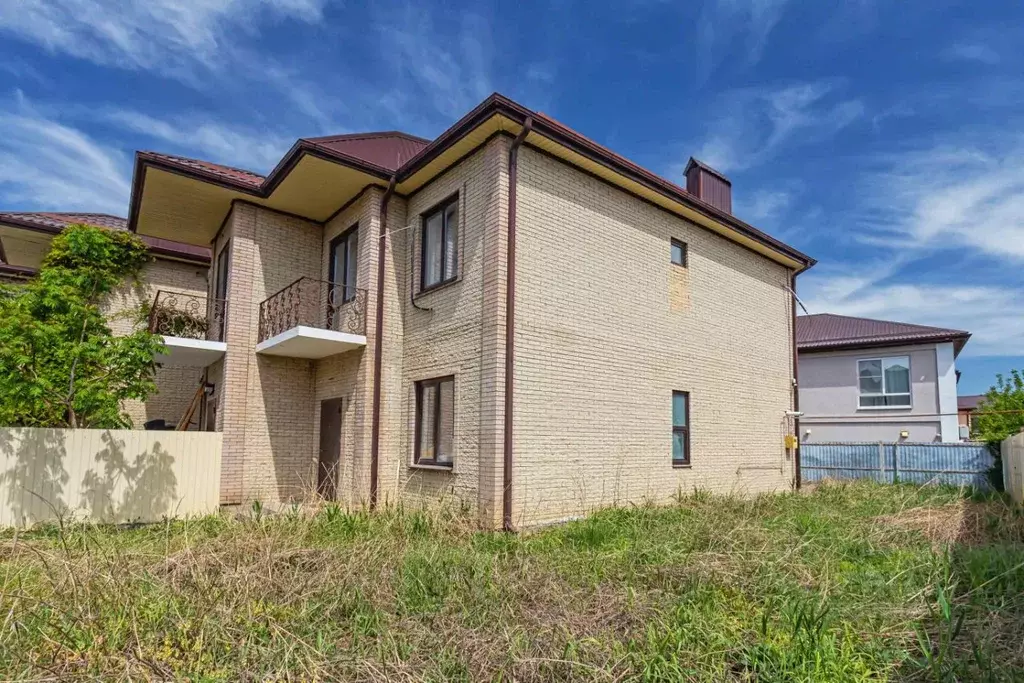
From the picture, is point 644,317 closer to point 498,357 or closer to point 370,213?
point 498,357

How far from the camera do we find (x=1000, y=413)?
56.6ft

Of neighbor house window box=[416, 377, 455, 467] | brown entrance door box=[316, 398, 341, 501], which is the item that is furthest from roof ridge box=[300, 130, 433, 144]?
brown entrance door box=[316, 398, 341, 501]

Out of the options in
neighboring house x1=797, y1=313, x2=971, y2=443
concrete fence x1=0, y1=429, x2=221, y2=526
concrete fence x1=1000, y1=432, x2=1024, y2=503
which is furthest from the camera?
neighboring house x1=797, y1=313, x2=971, y2=443

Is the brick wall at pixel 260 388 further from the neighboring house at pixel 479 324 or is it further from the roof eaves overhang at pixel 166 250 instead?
the roof eaves overhang at pixel 166 250

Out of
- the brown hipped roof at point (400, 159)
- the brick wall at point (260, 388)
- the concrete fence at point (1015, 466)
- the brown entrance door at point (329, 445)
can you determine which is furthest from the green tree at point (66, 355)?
the concrete fence at point (1015, 466)

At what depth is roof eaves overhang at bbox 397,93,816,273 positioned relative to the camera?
8.59m

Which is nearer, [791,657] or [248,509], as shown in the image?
[791,657]

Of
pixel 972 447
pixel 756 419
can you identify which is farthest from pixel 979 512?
pixel 972 447

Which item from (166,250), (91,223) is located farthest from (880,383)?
(91,223)

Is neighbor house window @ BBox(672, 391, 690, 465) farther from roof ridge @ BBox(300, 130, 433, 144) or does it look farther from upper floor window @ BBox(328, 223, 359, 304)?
roof ridge @ BBox(300, 130, 433, 144)

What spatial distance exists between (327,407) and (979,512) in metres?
11.0

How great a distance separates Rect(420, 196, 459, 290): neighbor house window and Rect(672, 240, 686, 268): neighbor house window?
14.3 ft

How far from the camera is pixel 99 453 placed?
9.89 m

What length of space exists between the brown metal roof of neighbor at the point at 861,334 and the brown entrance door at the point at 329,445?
16.7 metres
